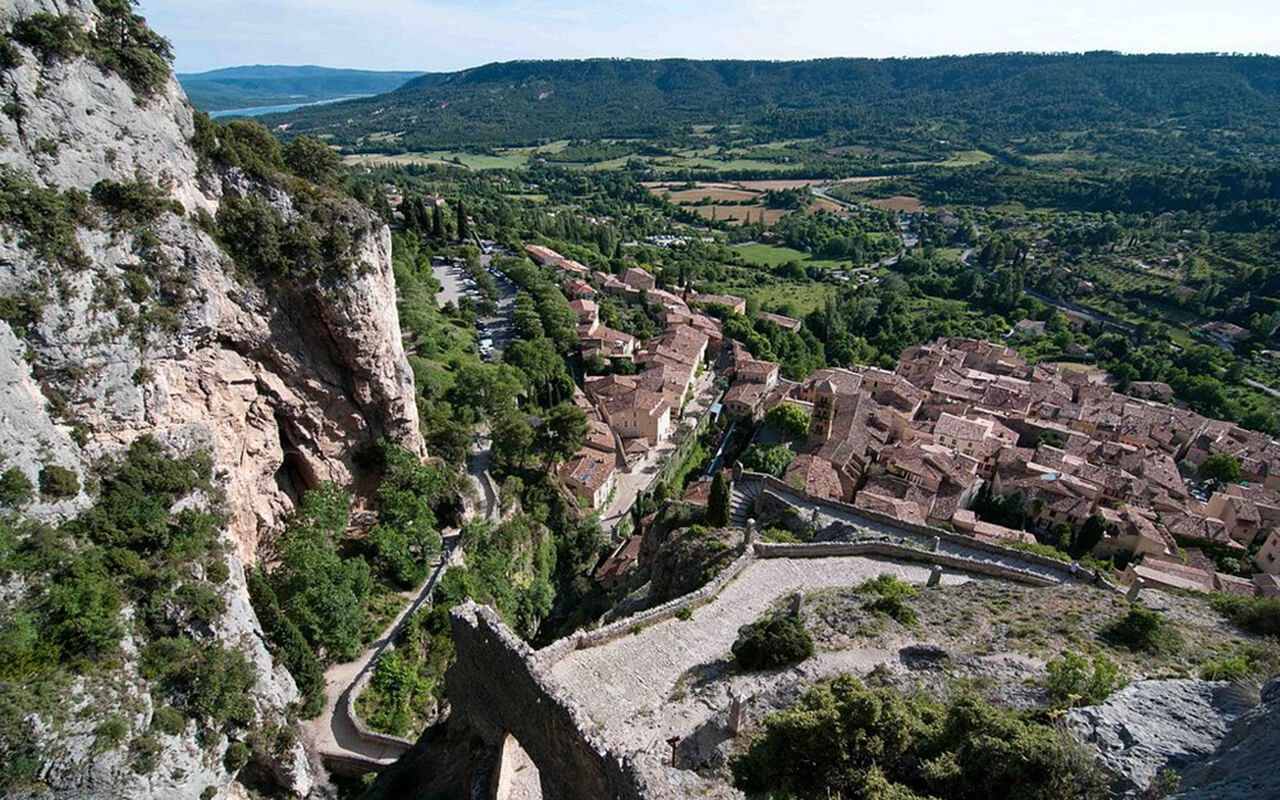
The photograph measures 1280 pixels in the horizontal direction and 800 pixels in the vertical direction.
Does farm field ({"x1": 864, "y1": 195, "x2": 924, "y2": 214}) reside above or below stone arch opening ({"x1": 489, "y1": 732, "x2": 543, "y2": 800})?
above

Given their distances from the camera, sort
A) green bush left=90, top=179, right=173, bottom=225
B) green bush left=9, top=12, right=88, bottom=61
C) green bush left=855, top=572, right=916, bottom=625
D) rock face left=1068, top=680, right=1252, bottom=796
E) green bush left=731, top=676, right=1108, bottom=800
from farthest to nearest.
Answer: green bush left=90, top=179, right=173, bottom=225
green bush left=9, top=12, right=88, bottom=61
green bush left=855, top=572, right=916, bottom=625
rock face left=1068, top=680, right=1252, bottom=796
green bush left=731, top=676, right=1108, bottom=800

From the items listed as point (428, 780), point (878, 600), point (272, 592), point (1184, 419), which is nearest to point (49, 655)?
point (272, 592)

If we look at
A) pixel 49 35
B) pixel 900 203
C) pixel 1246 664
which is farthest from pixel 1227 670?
pixel 900 203

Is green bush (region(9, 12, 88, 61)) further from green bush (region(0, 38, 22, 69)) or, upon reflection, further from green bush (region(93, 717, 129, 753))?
green bush (region(93, 717, 129, 753))

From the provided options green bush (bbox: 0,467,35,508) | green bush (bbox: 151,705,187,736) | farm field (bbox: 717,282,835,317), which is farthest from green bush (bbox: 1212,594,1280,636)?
farm field (bbox: 717,282,835,317)

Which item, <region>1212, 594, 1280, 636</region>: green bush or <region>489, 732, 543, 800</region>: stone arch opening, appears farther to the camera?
<region>1212, 594, 1280, 636</region>: green bush

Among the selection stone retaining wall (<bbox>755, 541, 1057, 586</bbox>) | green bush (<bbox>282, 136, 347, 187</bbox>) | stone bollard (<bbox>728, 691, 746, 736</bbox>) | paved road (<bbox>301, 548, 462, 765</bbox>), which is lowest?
paved road (<bbox>301, 548, 462, 765</bbox>)

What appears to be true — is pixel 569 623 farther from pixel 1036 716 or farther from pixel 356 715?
pixel 1036 716
